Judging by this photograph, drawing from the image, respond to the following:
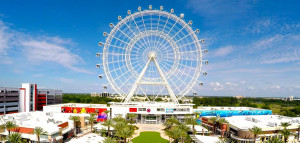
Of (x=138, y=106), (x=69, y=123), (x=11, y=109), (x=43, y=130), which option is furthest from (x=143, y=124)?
(x=11, y=109)

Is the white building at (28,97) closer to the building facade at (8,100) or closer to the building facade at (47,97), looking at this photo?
the building facade at (8,100)

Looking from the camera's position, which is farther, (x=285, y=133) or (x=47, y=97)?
(x=47, y=97)

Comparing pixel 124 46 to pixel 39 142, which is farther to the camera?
pixel 124 46

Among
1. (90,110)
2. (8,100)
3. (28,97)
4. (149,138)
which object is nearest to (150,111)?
(149,138)

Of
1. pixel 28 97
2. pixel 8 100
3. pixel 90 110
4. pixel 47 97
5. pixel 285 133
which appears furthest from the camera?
pixel 47 97

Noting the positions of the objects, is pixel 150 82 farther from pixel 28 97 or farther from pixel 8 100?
pixel 8 100

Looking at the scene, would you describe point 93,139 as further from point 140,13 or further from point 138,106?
point 140,13
